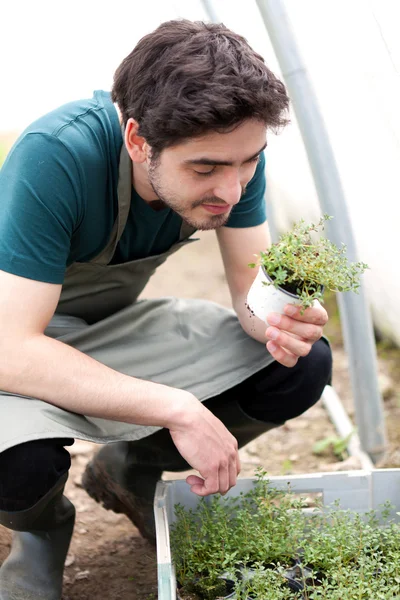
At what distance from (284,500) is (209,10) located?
181 centimetres

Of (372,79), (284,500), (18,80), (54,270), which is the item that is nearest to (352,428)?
(284,500)

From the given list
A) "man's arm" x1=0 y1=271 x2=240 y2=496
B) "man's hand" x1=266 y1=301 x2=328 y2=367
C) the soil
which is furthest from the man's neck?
the soil

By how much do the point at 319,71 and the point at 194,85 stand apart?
2.64 feet

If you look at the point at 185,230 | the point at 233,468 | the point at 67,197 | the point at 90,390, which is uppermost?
the point at 67,197

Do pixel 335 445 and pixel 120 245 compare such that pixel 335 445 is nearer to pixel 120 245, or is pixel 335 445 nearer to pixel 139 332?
pixel 139 332

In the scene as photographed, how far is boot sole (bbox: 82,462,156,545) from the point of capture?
2.14 metres

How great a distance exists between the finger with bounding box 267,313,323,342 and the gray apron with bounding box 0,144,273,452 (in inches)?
11.8

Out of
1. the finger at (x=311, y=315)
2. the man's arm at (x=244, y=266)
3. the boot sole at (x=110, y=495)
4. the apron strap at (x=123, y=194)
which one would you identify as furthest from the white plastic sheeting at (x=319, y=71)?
the boot sole at (x=110, y=495)

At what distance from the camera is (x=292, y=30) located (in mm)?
2137

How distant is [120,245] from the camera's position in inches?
77.5

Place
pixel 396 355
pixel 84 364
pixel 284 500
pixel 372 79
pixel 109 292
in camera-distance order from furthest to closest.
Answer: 1. pixel 396 355
2. pixel 109 292
3. pixel 372 79
4. pixel 284 500
5. pixel 84 364

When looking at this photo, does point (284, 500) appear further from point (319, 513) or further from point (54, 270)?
point (54, 270)

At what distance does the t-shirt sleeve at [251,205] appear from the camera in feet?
6.49

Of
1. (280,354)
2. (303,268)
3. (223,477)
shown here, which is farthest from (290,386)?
(303,268)
